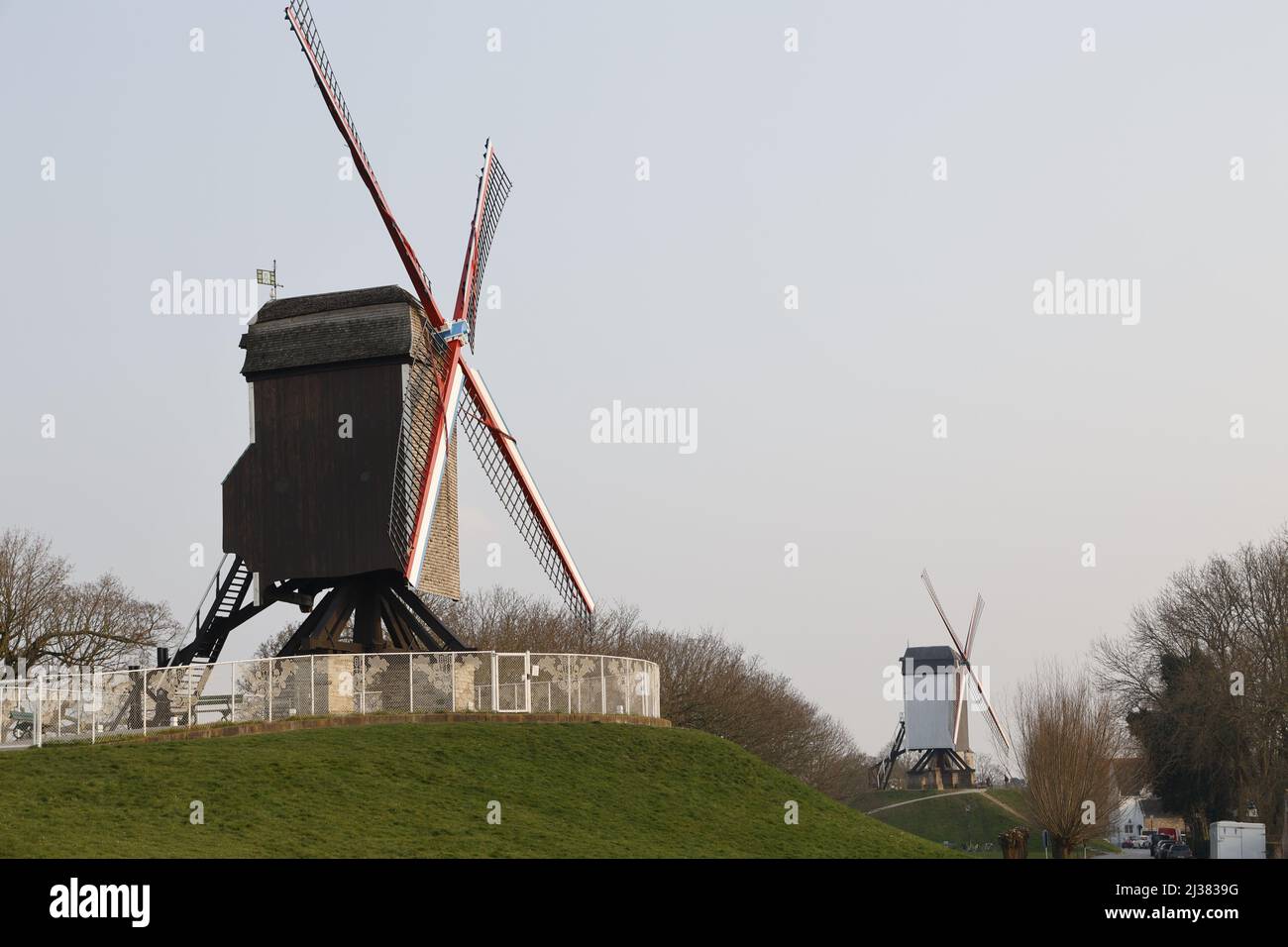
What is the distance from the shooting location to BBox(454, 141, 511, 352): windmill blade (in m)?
39.8

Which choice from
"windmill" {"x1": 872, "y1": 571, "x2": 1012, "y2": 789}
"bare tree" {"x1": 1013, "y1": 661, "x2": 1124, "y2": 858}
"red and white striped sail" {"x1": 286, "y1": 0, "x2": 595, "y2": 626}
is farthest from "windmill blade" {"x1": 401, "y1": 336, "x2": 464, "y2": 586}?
"windmill" {"x1": 872, "y1": 571, "x2": 1012, "y2": 789}

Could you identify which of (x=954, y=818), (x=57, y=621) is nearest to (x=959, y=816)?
(x=954, y=818)

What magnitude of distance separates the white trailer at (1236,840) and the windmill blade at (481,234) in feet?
91.2

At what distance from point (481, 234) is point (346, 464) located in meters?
9.13

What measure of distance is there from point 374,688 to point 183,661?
20.3 ft

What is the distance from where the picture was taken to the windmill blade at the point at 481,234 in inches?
1567

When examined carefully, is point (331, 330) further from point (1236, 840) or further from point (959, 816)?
point (959, 816)

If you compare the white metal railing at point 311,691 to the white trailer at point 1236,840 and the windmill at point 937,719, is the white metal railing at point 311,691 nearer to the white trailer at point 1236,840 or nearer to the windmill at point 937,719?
the white trailer at point 1236,840

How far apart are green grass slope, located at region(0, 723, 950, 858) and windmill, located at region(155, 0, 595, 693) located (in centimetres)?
543

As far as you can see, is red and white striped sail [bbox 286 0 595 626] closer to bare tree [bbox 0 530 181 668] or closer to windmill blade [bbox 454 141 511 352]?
windmill blade [bbox 454 141 511 352]
